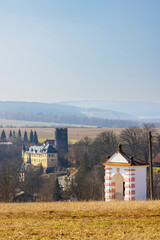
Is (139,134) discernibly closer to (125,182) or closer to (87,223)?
(125,182)

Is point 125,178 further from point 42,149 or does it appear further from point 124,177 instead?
point 42,149

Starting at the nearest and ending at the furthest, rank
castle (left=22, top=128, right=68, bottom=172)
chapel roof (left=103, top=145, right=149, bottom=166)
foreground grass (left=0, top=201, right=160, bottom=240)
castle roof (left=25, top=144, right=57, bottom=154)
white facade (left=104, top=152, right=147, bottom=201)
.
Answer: foreground grass (left=0, top=201, right=160, bottom=240) → white facade (left=104, top=152, right=147, bottom=201) → chapel roof (left=103, top=145, right=149, bottom=166) → castle (left=22, top=128, right=68, bottom=172) → castle roof (left=25, top=144, right=57, bottom=154)

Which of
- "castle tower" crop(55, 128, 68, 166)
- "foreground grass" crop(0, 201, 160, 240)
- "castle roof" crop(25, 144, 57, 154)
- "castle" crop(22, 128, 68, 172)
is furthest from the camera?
"castle tower" crop(55, 128, 68, 166)

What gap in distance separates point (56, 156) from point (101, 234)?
135655 millimetres

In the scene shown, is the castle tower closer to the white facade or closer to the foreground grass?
the white facade

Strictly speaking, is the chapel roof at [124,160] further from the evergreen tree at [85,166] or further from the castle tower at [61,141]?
the castle tower at [61,141]

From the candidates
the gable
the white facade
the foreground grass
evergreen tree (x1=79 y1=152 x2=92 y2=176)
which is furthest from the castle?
the foreground grass

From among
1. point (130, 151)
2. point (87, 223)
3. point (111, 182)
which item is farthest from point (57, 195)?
point (87, 223)

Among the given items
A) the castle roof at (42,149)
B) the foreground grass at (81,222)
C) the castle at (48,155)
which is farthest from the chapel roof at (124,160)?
the castle roof at (42,149)

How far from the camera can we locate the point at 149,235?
13.4 metres

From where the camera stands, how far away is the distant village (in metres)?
27.0

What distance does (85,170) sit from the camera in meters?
87.1

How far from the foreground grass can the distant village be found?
7680mm

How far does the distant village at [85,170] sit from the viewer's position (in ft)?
88.4
